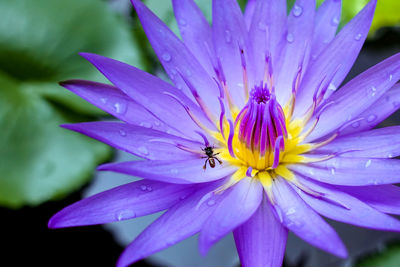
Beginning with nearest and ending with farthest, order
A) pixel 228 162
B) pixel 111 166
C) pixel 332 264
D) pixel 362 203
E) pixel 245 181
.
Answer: pixel 111 166 → pixel 362 203 → pixel 245 181 → pixel 228 162 → pixel 332 264

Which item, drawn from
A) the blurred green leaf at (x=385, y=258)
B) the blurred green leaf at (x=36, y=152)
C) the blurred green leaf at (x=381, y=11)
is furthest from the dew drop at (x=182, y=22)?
the blurred green leaf at (x=385, y=258)

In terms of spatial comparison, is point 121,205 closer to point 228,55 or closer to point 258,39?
point 228,55

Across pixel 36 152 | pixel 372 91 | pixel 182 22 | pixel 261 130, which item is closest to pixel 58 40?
pixel 36 152

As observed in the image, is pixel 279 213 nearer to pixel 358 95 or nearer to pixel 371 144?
pixel 371 144

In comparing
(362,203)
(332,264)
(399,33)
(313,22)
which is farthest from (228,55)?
(399,33)

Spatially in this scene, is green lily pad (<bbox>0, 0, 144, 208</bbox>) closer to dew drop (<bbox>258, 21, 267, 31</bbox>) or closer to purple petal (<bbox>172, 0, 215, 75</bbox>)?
purple petal (<bbox>172, 0, 215, 75</bbox>)

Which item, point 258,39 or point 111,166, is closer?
point 111,166

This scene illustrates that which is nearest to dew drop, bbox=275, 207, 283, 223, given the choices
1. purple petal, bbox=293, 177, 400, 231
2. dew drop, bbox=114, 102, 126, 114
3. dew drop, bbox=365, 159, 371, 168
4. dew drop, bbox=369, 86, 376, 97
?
purple petal, bbox=293, 177, 400, 231
